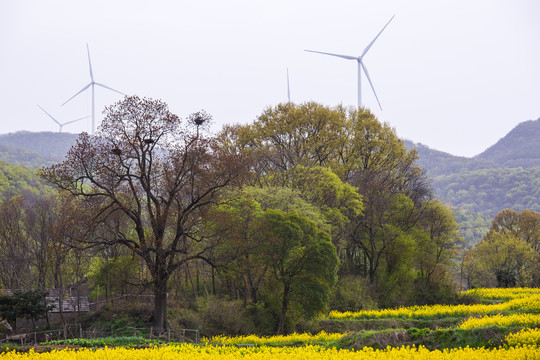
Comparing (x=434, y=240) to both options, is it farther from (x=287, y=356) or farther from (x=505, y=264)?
(x=287, y=356)


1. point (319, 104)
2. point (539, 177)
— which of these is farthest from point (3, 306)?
point (539, 177)

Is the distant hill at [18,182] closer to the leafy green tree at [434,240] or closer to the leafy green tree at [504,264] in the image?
the leafy green tree at [434,240]

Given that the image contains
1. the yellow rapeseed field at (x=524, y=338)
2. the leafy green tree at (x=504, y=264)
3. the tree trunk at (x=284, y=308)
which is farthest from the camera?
the leafy green tree at (x=504, y=264)

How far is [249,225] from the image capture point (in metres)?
37.3

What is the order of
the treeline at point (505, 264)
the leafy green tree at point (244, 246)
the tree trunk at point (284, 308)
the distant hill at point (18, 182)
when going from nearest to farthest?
the leafy green tree at point (244, 246) → the tree trunk at point (284, 308) → the treeline at point (505, 264) → the distant hill at point (18, 182)

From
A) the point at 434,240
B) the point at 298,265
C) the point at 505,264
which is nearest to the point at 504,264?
the point at 505,264

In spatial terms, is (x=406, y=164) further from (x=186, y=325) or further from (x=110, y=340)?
(x=110, y=340)

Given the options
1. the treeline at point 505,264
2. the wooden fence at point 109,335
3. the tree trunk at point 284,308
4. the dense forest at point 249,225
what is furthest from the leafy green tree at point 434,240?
the wooden fence at point 109,335

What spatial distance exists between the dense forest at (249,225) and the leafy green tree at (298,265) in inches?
3.6

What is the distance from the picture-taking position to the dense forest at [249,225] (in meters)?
30.5

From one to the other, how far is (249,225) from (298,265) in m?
4.57

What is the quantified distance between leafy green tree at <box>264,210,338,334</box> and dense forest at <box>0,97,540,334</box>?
0.09 metres

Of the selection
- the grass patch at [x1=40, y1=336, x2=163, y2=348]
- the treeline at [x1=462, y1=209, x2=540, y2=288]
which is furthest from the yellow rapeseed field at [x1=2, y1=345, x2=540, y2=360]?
the treeline at [x1=462, y1=209, x2=540, y2=288]

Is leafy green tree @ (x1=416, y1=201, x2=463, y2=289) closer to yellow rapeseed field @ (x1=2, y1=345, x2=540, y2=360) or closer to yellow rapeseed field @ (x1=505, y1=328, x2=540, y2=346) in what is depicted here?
yellow rapeseed field @ (x1=505, y1=328, x2=540, y2=346)
